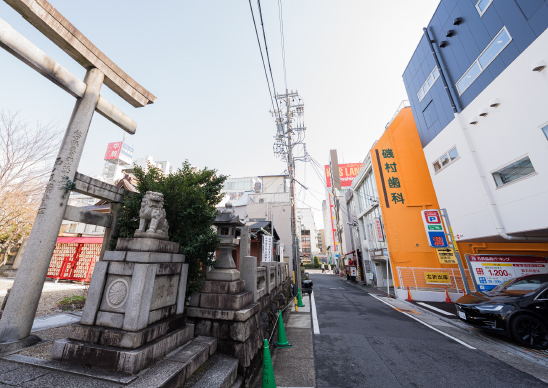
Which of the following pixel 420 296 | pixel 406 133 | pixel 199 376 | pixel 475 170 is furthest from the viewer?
pixel 406 133

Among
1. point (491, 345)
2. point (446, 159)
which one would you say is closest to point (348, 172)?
point (446, 159)

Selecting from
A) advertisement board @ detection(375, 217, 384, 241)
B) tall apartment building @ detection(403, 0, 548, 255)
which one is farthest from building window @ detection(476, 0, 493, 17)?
advertisement board @ detection(375, 217, 384, 241)

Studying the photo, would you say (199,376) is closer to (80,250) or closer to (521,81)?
(521,81)

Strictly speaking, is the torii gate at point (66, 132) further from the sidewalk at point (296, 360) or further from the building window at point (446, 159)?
the building window at point (446, 159)

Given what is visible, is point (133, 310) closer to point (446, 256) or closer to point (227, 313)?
point (227, 313)

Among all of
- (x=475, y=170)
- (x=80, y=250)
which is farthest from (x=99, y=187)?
(x=475, y=170)

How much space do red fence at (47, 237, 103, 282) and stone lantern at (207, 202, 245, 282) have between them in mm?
13267

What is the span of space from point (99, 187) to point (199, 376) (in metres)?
4.56

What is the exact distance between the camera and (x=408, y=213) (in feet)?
53.1

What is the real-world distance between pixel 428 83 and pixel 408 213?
9198mm

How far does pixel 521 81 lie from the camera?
8.11m

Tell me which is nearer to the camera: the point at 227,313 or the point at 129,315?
the point at 129,315

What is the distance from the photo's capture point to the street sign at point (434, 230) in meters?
12.2

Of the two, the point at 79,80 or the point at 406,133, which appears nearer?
the point at 79,80
